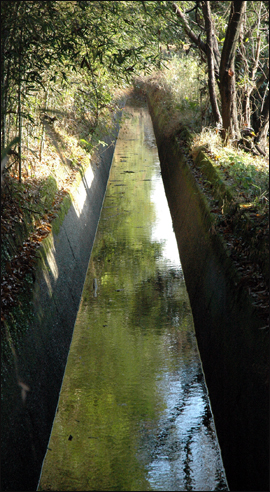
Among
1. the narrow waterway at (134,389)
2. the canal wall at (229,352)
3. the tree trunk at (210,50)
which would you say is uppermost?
the tree trunk at (210,50)

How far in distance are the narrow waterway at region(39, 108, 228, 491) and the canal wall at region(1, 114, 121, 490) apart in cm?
19

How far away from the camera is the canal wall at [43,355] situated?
3.14m

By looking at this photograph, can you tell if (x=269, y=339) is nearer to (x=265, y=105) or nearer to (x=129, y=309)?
(x=129, y=309)

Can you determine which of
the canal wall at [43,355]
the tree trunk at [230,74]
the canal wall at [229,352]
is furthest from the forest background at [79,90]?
the canal wall at [229,352]

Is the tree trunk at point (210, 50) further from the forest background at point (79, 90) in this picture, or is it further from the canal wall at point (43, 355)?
the canal wall at point (43, 355)

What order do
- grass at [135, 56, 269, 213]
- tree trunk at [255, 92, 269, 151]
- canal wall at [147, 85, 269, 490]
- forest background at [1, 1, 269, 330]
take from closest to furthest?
1. canal wall at [147, 85, 269, 490]
2. forest background at [1, 1, 269, 330]
3. grass at [135, 56, 269, 213]
4. tree trunk at [255, 92, 269, 151]


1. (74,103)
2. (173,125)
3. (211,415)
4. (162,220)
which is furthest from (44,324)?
(173,125)

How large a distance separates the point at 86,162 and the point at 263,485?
7.33 meters

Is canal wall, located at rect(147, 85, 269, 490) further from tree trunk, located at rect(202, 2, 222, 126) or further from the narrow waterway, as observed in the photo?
tree trunk, located at rect(202, 2, 222, 126)

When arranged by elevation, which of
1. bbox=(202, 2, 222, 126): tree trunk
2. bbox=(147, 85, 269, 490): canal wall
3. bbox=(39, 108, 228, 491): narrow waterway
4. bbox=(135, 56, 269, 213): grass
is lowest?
bbox=(39, 108, 228, 491): narrow waterway

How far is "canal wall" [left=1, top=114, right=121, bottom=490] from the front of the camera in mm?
3143

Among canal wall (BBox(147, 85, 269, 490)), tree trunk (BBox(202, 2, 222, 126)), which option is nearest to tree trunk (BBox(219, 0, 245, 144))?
tree trunk (BBox(202, 2, 222, 126))

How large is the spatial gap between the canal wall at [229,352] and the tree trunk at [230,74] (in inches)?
85.5

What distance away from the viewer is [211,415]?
4203mm
